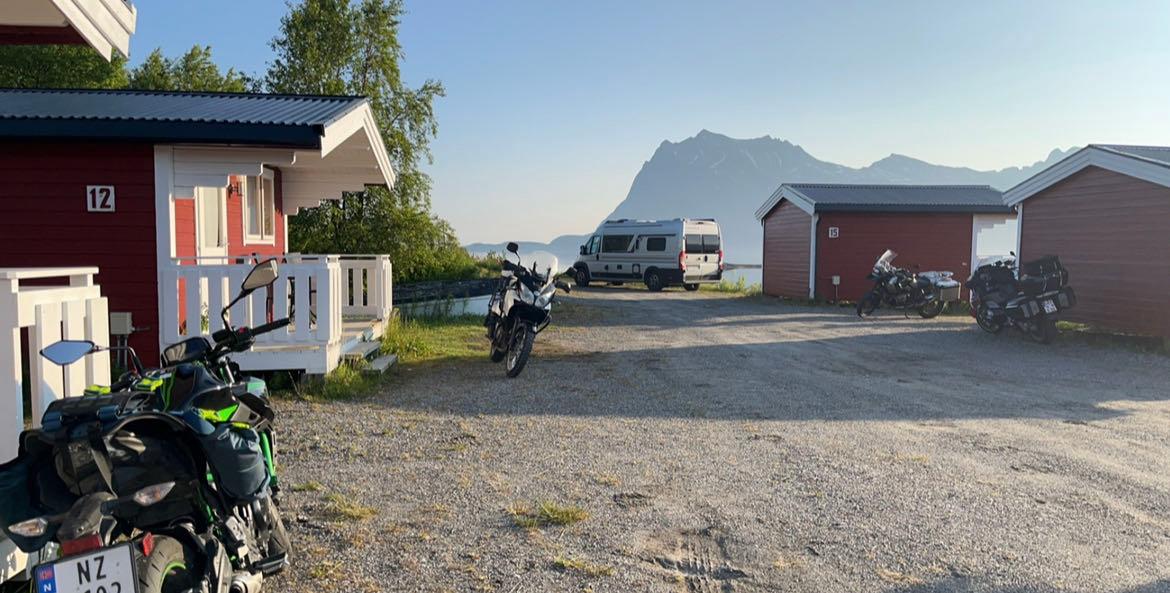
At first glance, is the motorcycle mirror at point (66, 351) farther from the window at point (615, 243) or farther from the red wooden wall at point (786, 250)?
the window at point (615, 243)

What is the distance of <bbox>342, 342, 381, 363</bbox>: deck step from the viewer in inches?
315

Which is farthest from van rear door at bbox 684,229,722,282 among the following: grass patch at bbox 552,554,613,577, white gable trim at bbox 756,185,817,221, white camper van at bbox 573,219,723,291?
grass patch at bbox 552,554,613,577

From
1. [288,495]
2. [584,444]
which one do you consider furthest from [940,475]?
[288,495]

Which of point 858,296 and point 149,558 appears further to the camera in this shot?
point 858,296

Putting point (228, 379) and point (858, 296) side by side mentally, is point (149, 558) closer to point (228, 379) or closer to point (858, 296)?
point (228, 379)

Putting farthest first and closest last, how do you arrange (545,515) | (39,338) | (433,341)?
(433,341) < (545,515) < (39,338)

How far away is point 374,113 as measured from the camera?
951 inches

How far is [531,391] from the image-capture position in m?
7.60

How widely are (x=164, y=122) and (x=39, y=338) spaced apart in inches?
169

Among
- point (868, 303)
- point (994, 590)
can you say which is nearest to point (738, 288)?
point (868, 303)

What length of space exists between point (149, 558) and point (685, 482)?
10.0 ft

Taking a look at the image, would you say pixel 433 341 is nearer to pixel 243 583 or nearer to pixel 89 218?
pixel 89 218

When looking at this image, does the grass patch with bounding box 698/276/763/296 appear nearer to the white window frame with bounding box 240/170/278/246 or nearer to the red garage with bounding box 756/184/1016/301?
the red garage with bounding box 756/184/1016/301

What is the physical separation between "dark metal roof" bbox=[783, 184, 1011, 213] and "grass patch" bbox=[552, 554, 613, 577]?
1710 cm
